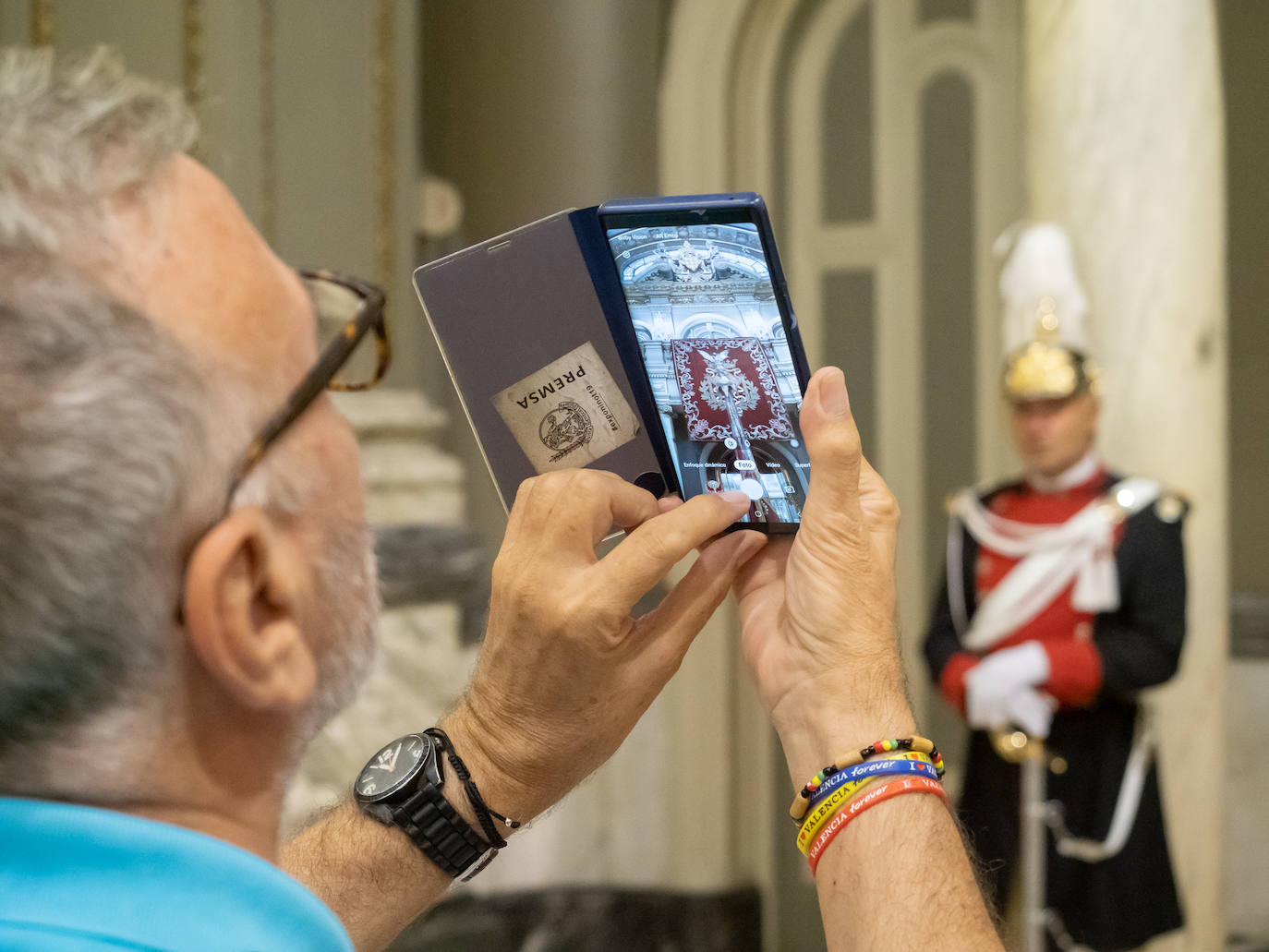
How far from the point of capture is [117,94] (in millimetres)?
741

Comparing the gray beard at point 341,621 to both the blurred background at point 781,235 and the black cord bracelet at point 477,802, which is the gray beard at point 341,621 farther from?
the blurred background at point 781,235

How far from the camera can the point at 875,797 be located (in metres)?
0.92

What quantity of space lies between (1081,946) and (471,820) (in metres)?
1.69

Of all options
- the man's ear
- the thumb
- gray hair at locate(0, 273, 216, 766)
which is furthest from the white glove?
gray hair at locate(0, 273, 216, 766)

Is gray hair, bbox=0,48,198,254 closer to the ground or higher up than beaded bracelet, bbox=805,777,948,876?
higher up

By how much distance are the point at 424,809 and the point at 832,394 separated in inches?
20.7

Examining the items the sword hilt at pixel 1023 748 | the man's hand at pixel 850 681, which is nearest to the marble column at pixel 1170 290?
the sword hilt at pixel 1023 748

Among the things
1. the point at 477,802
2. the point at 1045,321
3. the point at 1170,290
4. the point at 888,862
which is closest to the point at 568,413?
the point at 477,802

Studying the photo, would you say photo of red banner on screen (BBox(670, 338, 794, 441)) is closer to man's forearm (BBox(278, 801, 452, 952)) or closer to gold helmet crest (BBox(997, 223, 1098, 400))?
man's forearm (BBox(278, 801, 452, 952))

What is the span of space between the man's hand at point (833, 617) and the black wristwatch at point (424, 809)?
0.31 m

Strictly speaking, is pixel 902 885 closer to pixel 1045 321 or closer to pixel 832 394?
pixel 832 394

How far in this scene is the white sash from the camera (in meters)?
2.31

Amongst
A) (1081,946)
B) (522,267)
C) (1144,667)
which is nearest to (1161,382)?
(1144,667)

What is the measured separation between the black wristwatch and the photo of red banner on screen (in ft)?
1.33
